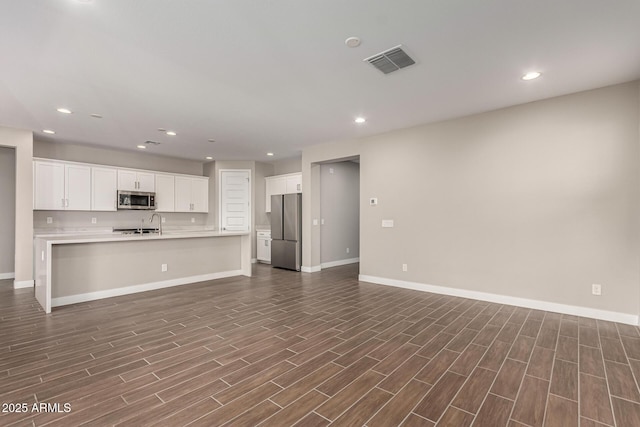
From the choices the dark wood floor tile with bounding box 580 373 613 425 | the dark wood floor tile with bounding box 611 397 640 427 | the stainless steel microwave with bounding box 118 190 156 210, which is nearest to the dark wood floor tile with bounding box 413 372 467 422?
the dark wood floor tile with bounding box 580 373 613 425

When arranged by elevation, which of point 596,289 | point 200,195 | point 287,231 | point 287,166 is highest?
point 287,166

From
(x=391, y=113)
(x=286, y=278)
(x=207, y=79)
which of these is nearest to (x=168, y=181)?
(x=286, y=278)

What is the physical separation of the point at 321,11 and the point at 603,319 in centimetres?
448

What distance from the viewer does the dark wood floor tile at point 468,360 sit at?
93.5 inches

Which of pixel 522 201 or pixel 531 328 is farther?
pixel 522 201

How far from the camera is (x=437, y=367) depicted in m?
2.42

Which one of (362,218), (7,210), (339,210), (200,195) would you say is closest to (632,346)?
(362,218)

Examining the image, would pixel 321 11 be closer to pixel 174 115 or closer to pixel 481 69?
pixel 481 69

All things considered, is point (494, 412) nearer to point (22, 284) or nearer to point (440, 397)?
point (440, 397)

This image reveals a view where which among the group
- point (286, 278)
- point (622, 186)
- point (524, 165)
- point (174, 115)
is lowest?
point (286, 278)

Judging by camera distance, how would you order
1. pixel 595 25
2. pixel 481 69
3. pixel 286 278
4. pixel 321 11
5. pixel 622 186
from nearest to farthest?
pixel 321 11 → pixel 595 25 → pixel 481 69 → pixel 622 186 → pixel 286 278

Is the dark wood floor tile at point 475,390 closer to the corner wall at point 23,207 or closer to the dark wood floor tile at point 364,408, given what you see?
the dark wood floor tile at point 364,408

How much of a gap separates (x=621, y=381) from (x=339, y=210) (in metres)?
5.58

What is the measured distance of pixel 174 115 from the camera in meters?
4.37
